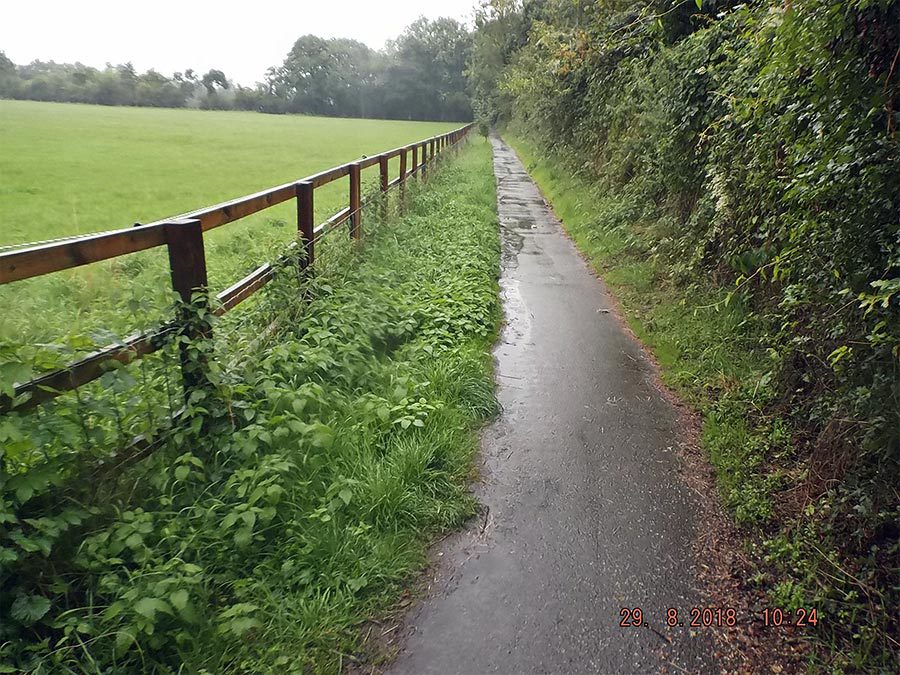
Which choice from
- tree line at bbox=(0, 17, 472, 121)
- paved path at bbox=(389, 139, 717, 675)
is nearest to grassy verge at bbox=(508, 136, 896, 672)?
paved path at bbox=(389, 139, 717, 675)

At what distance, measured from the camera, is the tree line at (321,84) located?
85500 millimetres

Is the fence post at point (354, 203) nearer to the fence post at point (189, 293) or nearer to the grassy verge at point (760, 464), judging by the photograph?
the grassy verge at point (760, 464)

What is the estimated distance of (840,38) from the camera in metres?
2.77

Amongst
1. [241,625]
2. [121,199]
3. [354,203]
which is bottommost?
[241,625]

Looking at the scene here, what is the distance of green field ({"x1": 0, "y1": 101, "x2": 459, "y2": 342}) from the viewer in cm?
271

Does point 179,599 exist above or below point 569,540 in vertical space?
above

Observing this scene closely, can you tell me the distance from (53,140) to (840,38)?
27838mm

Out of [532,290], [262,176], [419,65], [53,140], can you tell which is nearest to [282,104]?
[419,65]

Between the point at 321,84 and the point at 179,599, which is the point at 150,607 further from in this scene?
the point at 321,84

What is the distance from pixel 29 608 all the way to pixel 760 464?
12.3ft

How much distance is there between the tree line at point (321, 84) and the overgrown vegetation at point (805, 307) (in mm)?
87366

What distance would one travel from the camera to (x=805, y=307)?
3.44m

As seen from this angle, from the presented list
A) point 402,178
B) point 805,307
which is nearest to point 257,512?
point 805,307

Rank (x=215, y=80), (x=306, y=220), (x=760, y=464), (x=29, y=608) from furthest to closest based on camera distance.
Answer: (x=215, y=80)
(x=306, y=220)
(x=760, y=464)
(x=29, y=608)
